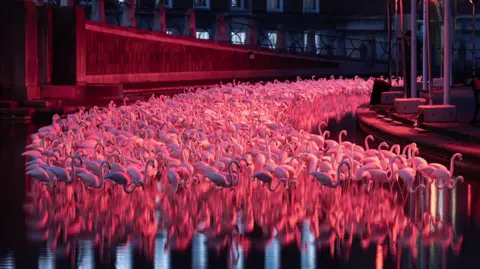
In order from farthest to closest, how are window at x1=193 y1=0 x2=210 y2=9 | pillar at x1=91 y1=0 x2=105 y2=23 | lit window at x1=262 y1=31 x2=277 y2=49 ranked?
window at x1=193 y1=0 x2=210 y2=9 < lit window at x1=262 y1=31 x2=277 y2=49 < pillar at x1=91 y1=0 x2=105 y2=23


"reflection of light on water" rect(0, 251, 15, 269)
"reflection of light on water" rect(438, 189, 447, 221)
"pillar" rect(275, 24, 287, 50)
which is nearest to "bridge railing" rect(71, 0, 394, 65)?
"pillar" rect(275, 24, 287, 50)

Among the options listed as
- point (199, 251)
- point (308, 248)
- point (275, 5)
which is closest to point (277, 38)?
point (275, 5)

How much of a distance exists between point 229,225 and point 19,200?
326 centimetres

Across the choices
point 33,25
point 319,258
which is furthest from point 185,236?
point 33,25

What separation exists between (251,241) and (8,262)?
2.32m

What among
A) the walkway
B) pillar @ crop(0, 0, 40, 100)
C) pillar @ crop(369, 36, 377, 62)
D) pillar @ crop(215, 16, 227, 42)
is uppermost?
pillar @ crop(215, 16, 227, 42)

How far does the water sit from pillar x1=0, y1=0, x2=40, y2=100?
55.7 feet

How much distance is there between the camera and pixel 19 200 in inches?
555

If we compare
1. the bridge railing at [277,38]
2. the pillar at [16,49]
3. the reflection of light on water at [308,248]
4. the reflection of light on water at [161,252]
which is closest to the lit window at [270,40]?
the bridge railing at [277,38]

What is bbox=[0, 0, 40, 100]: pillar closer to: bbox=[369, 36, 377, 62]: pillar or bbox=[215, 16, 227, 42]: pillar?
bbox=[215, 16, 227, 42]: pillar

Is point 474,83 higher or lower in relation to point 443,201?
higher

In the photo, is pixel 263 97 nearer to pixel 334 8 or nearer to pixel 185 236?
pixel 185 236

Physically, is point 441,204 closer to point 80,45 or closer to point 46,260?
point 46,260

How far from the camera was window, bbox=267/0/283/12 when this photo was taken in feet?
229
